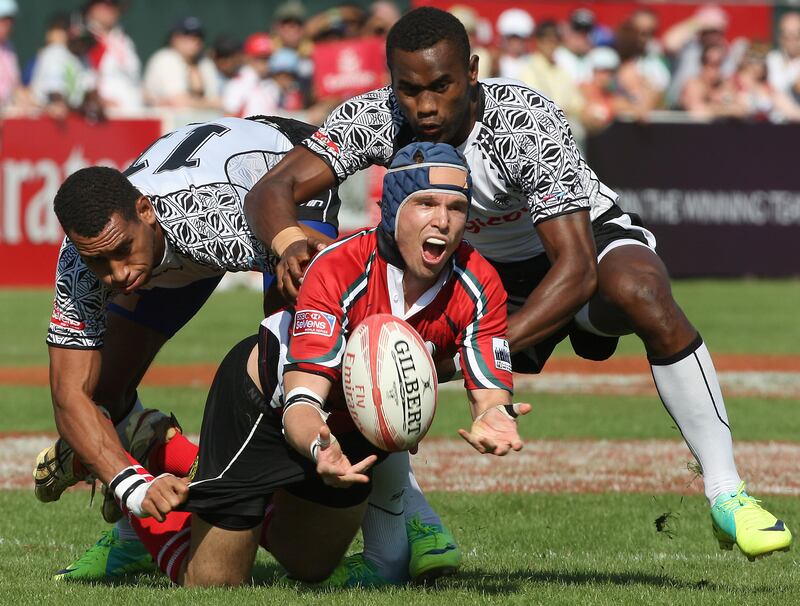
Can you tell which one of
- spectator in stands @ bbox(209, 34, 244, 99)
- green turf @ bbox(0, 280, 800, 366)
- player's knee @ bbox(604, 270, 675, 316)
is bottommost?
green turf @ bbox(0, 280, 800, 366)

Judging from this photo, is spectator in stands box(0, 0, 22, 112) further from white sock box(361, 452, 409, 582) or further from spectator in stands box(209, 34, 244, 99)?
white sock box(361, 452, 409, 582)

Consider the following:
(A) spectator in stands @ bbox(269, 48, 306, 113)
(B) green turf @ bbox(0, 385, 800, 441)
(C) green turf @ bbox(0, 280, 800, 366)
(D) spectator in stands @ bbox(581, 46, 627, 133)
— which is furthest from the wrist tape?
(D) spectator in stands @ bbox(581, 46, 627, 133)

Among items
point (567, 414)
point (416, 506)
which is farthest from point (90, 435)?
point (567, 414)

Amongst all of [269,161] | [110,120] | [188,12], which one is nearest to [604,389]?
[269,161]

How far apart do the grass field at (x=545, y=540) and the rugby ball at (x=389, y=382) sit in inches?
27.0

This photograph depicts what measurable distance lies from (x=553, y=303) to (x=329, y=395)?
3.24 ft

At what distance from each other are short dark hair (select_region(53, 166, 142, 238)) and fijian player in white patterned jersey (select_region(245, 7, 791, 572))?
54 cm

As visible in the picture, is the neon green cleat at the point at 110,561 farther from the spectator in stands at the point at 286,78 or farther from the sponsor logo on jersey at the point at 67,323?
the spectator in stands at the point at 286,78

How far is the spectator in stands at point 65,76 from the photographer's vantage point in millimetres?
18422

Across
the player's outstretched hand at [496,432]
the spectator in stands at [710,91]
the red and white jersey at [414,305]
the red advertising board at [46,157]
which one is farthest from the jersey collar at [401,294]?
the spectator in stands at [710,91]

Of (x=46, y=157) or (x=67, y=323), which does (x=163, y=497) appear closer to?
(x=67, y=323)

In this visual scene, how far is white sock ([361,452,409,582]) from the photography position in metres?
6.63

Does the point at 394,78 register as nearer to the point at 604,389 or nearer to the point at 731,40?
the point at 604,389

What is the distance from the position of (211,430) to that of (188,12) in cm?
2021
